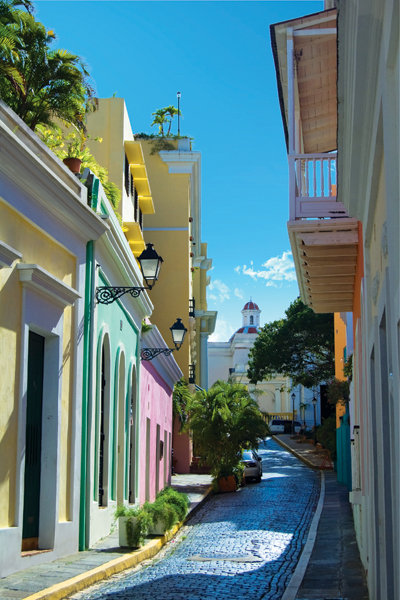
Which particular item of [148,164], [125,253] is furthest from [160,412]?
[148,164]

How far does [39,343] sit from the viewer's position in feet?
35.3

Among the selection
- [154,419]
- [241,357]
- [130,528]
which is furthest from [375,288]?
[241,357]

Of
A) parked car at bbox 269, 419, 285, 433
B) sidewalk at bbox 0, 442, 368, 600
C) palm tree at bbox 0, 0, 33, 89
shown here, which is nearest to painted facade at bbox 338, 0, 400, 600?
sidewalk at bbox 0, 442, 368, 600

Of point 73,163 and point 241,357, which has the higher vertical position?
point 241,357

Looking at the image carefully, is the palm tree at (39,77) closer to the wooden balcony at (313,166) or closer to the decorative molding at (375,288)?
the wooden balcony at (313,166)

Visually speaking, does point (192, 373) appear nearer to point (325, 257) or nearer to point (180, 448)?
point (180, 448)

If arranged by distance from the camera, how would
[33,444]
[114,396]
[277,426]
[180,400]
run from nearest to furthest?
1. [33,444]
2. [114,396]
3. [180,400]
4. [277,426]

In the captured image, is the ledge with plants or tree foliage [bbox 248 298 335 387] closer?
the ledge with plants

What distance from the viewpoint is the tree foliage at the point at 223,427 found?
26438 millimetres

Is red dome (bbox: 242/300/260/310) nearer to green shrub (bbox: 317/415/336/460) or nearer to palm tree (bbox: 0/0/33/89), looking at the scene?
green shrub (bbox: 317/415/336/460)

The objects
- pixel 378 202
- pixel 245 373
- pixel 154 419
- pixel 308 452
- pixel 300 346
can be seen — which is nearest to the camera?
pixel 378 202

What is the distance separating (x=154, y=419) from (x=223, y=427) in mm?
5201

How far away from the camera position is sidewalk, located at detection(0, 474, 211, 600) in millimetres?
8234

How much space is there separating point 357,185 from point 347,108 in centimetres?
113
